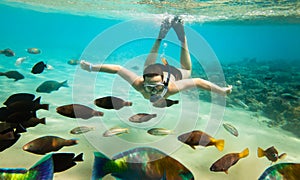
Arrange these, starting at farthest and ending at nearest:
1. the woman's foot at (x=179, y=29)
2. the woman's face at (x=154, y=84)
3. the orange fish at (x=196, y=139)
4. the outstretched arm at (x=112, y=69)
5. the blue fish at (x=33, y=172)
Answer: the woman's foot at (x=179, y=29) < the outstretched arm at (x=112, y=69) < the woman's face at (x=154, y=84) < the orange fish at (x=196, y=139) < the blue fish at (x=33, y=172)

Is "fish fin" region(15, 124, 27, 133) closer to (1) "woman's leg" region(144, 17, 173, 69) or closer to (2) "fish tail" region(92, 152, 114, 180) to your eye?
(2) "fish tail" region(92, 152, 114, 180)

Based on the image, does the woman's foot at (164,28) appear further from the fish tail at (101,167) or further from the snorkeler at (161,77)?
the fish tail at (101,167)

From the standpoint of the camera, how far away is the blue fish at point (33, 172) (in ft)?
4.58

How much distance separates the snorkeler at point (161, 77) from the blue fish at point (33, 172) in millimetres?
3412

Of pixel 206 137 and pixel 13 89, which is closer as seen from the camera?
pixel 206 137

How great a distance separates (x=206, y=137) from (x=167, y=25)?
21.5ft

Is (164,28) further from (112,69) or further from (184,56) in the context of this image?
(112,69)

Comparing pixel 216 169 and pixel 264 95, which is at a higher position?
pixel 216 169

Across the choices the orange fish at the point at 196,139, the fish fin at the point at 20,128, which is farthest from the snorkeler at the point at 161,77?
the fish fin at the point at 20,128

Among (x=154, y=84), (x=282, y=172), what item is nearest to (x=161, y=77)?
(x=154, y=84)

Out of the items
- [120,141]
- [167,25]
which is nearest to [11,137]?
[120,141]

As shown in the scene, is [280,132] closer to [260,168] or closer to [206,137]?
[260,168]

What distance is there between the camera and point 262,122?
9602 mm

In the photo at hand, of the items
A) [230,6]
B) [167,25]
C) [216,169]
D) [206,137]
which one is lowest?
[216,169]
